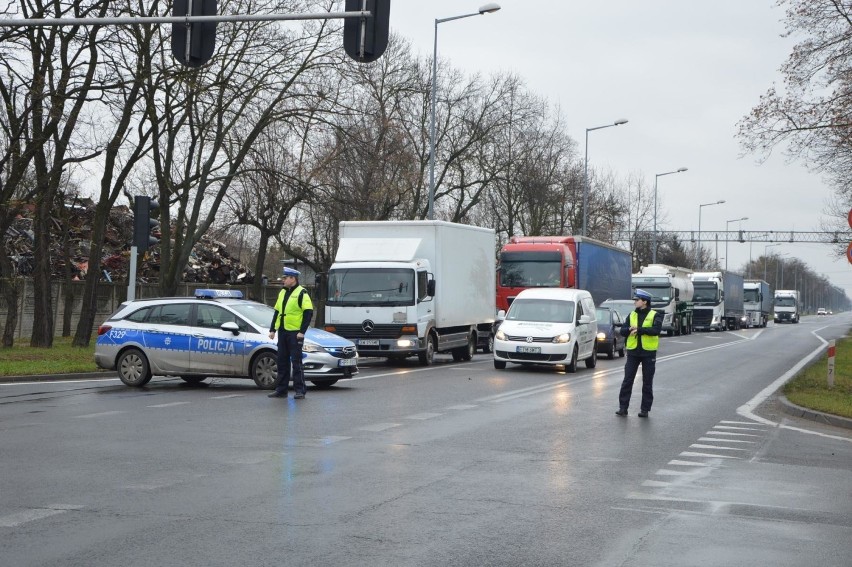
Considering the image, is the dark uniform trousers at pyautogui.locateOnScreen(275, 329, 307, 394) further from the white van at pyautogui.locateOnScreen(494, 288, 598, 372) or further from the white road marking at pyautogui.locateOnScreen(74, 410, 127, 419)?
the white van at pyautogui.locateOnScreen(494, 288, 598, 372)

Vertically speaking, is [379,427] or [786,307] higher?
[786,307]

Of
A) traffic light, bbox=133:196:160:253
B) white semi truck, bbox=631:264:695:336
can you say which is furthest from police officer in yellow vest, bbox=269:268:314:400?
white semi truck, bbox=631:264:695:336

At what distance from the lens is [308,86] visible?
33.8m

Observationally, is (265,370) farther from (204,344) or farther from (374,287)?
(374,287)

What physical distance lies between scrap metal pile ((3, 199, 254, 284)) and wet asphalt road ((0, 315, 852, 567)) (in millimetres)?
30532

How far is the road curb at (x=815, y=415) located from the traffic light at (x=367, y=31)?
7.92 m

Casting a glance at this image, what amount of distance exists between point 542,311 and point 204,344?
9926 mm

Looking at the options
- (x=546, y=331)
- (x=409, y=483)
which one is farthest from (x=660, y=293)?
(x=409, y=483)

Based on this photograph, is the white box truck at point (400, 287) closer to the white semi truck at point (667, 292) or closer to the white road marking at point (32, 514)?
the white road marking at point (32, 514)

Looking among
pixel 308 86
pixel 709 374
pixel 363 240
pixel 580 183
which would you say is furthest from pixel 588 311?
pixel 580 183

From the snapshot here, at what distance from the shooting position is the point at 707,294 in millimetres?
72875

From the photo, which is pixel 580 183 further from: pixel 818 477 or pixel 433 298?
pixel 818 477

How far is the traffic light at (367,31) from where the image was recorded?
1494cm

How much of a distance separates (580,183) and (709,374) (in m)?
39.5
